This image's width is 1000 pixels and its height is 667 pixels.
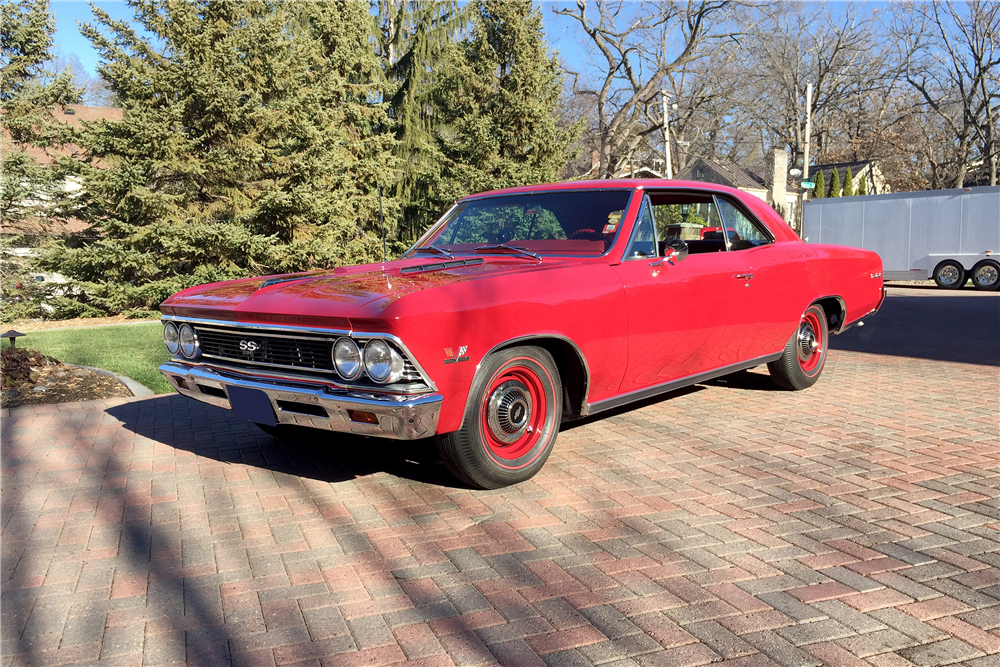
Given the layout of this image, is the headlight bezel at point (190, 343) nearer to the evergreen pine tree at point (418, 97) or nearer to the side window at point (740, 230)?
the side window at point (740, 230)

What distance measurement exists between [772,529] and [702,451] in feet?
4.22

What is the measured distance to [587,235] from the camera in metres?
4.88

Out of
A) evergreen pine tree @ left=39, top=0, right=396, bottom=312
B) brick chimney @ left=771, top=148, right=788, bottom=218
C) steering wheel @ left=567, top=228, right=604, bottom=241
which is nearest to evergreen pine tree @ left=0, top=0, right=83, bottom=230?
evergreen pine tree @ left=39, top=0, right=396, bottom=312

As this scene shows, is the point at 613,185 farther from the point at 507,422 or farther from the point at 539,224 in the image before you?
the point at 507,422

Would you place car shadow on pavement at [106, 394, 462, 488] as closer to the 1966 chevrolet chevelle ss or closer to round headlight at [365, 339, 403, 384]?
the 1966 chevrolet chevelle ss

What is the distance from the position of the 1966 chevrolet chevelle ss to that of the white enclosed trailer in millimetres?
17056

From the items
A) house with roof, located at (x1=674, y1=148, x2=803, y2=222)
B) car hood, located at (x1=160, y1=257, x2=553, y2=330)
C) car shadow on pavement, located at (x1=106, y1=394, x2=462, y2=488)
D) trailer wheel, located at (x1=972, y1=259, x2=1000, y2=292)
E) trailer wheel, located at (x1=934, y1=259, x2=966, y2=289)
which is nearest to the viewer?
car hood, located at (x1=160, y1=257, x2=553, y2=330)

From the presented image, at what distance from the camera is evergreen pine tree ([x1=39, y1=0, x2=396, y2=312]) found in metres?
15.2

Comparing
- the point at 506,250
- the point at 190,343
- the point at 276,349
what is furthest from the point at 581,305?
the point at 190,343

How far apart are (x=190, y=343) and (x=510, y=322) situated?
2.05 metres

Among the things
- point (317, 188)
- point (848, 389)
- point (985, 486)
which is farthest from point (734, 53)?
point (985, 486)

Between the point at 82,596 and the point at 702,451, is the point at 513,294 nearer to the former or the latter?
the point at 702,451

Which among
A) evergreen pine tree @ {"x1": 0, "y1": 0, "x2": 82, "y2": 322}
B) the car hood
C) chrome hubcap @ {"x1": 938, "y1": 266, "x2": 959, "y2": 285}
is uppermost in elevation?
evergreen pine tree @ {"x1": 0, "y1": 0, "x2": 82, "y2": 322}

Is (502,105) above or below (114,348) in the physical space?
above
